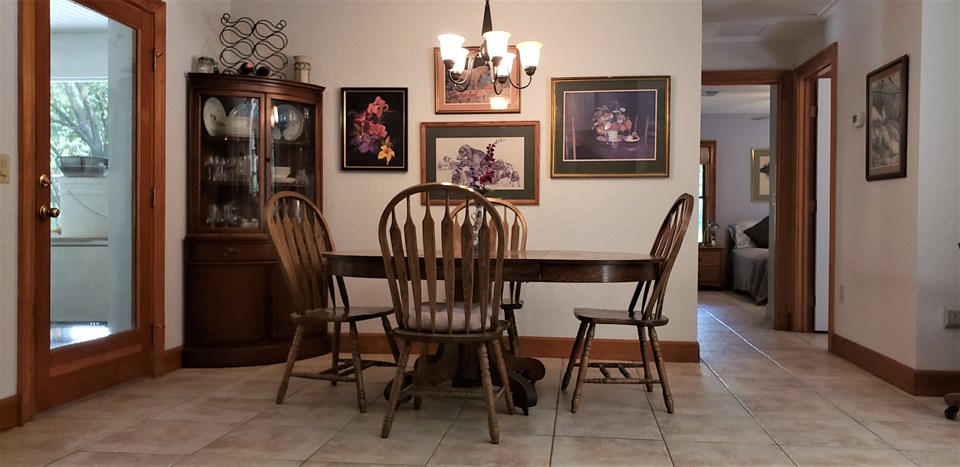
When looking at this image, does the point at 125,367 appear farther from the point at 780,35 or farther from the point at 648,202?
the point at 780,35

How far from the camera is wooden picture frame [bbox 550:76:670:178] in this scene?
13.7ft

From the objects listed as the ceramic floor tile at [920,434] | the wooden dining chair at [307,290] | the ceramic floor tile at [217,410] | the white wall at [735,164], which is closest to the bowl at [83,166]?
the wooden dining chair at [307,290]

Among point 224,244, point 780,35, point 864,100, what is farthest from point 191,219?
point 780,35

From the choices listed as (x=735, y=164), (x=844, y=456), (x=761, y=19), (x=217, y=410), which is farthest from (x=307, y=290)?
(x=735, y=164)

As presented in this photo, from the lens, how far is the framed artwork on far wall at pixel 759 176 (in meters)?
9.38

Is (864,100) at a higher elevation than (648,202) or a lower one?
higher

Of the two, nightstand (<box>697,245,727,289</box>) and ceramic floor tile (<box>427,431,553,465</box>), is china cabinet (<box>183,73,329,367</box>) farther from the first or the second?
nightstand (<box>697,245,727,289</box>)

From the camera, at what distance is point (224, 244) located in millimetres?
3936

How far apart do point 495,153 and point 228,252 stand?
160 centimetres

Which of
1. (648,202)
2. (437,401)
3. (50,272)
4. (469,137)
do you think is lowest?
(437,401)

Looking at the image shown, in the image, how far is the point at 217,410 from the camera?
9.83 ft

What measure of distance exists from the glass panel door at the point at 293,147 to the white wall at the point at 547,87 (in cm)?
12

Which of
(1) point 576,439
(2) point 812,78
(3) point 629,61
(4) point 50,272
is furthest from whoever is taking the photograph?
(2) point 812,78

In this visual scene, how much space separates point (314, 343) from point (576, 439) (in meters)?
2.10
